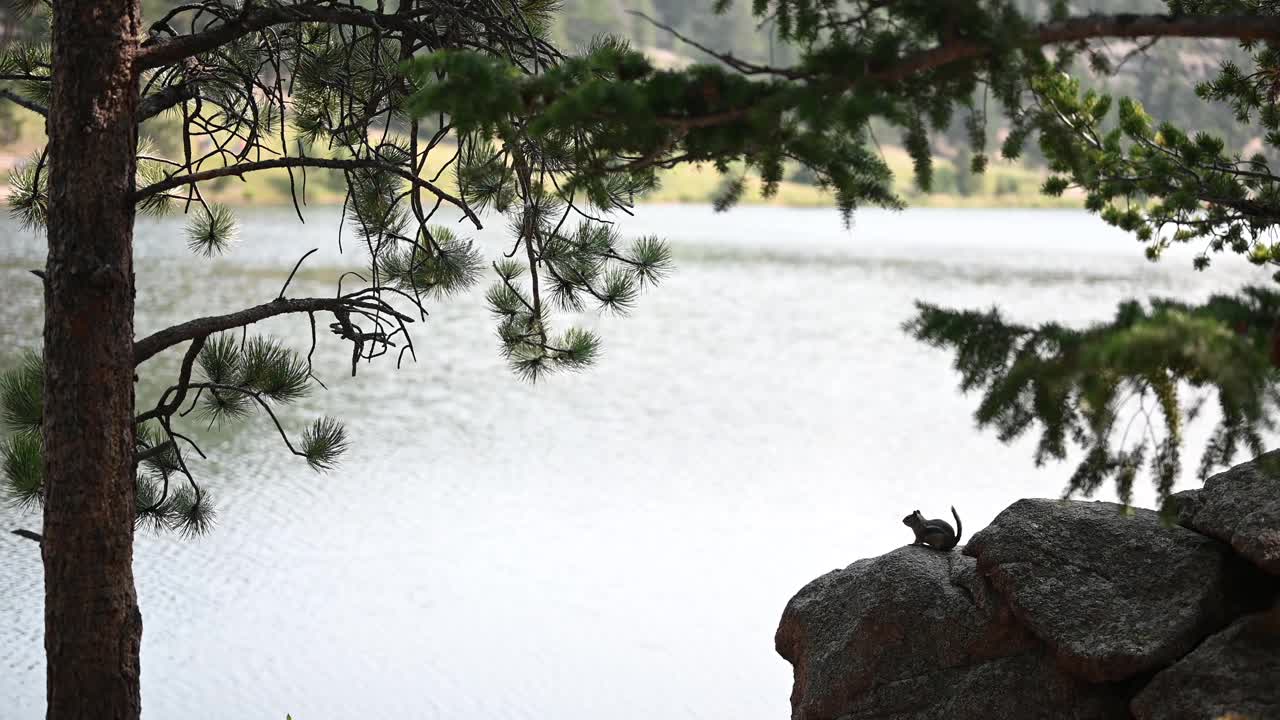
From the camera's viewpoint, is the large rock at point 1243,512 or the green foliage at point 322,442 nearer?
the large rock at point 1243,512

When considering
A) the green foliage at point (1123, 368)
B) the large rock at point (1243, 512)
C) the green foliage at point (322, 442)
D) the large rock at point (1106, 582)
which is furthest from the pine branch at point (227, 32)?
the large rock at point (1243, 512)

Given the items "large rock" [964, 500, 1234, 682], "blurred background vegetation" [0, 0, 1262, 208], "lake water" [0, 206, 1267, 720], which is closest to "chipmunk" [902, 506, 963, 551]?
"large rock" [964, 500, 1234, 682]

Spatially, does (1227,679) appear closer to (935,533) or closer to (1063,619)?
(1063,619)

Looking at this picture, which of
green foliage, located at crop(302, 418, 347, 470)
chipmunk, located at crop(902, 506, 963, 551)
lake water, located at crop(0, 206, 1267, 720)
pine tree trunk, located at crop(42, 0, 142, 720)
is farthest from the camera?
lake water, located at crop(0, 206, 1267, 720)

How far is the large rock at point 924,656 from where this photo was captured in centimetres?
309

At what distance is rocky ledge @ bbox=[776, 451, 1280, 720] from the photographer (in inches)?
112

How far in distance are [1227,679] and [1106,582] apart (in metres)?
0.44

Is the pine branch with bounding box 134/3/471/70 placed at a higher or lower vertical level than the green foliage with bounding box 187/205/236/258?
higher

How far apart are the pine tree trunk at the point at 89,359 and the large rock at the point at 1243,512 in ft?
8.51

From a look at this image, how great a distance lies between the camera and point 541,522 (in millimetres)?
6211

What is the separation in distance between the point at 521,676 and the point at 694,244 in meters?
17.8

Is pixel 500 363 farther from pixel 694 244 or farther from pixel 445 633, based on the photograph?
pixel 694 244

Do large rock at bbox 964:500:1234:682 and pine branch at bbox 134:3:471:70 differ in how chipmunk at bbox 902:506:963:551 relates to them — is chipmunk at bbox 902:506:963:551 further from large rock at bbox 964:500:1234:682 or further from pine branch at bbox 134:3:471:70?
pine branch at bbox 134:3:471:70

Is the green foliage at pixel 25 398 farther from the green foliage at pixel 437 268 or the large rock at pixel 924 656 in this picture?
the large rock at pixel 924 656
